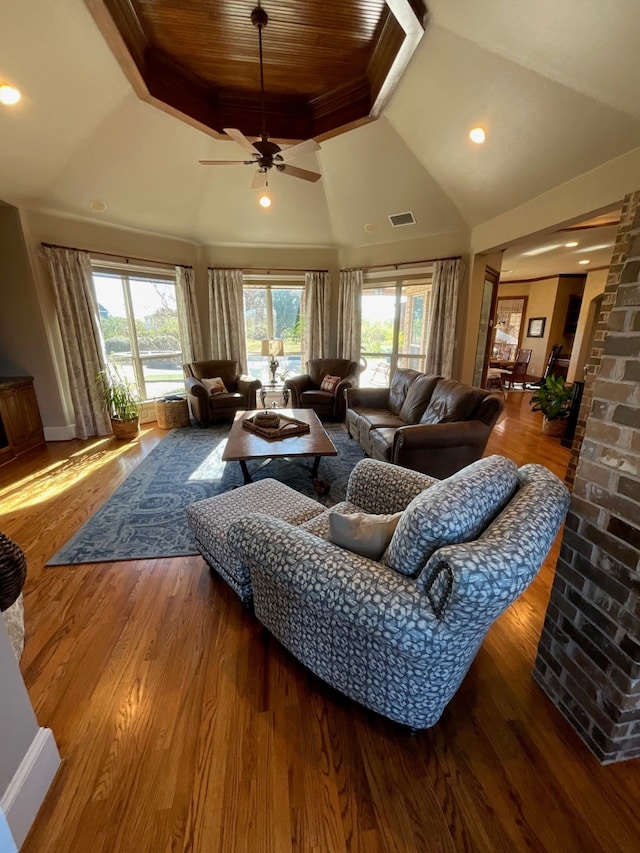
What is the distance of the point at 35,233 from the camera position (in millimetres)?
3840

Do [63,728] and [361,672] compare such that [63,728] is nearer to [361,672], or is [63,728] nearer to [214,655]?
[214,655]

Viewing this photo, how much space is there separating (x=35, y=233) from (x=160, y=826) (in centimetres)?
512

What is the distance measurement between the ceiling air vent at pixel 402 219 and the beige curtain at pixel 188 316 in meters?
2.96

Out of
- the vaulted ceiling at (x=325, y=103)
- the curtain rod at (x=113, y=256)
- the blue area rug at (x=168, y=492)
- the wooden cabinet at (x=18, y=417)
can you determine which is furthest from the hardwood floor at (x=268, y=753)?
the curtain rod at (x=113, y=256)

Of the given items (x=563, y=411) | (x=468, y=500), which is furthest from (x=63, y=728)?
(x=563, y=411)

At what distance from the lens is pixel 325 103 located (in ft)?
11.1

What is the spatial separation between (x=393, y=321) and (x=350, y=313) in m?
0.69

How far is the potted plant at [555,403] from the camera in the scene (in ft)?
14.3

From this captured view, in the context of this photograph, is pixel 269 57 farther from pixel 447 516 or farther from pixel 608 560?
pixel 608 560

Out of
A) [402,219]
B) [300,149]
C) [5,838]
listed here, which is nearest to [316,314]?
[402,219]

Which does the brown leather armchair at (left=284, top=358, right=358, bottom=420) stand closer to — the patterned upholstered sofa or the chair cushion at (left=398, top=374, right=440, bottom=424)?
the chair cushion at (left=398, top=374, right=440, bottom=424)

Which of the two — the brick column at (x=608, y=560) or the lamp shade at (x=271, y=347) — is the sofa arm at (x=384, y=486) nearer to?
the brick column at (x=608, y=560)

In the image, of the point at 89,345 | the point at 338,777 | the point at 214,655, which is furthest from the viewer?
the point at 89,345

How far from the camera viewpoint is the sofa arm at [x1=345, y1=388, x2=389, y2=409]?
4.13 m
